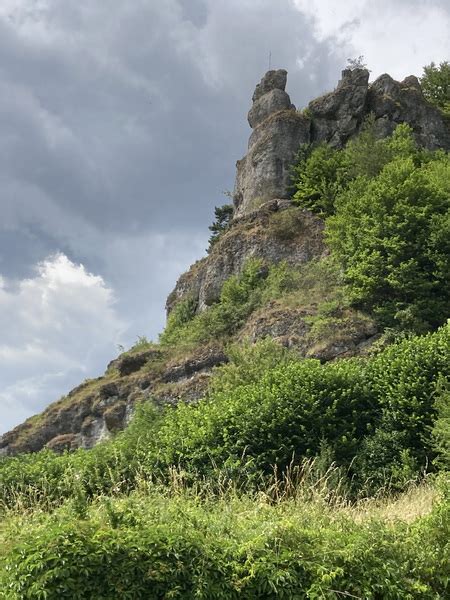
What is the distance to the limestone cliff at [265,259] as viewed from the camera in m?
Answer: 24.7

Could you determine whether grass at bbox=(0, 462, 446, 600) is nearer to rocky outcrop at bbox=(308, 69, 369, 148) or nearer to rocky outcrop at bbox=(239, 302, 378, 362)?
rocky outcrop at bbox=(239, 302, 378, 362)

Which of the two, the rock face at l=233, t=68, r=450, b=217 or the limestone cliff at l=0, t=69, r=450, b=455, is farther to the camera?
the rock face at l=233, t=68, r=450, b=217

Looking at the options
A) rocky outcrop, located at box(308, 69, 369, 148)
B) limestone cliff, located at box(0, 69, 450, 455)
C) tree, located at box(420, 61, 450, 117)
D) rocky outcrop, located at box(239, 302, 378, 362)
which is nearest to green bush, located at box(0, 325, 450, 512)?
rocky outcrop, located at box(239, 302, 378, 362)

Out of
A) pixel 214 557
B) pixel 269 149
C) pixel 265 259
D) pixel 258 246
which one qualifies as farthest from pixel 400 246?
pixel 214 557

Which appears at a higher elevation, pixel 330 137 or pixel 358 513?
pixel 330 137

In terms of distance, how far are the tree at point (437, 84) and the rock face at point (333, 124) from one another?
7891 mm

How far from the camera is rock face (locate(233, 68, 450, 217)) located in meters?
38.9

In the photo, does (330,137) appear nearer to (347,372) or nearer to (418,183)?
(418,183)

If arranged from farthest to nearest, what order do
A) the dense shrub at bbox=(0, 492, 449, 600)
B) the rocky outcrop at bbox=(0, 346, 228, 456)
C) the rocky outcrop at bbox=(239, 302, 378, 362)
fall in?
the rocky outcrop at bbox=(0, 346, 228, 456), the rocky outcrop at bbox=(239, 302, 378, 362), the dense shrub at bbox=(0, 492, 449, 600)

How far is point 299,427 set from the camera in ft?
46.4

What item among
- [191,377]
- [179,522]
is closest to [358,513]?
[179,522]

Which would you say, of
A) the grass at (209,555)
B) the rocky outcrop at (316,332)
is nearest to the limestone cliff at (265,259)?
the rocky outcrop at (316,332)

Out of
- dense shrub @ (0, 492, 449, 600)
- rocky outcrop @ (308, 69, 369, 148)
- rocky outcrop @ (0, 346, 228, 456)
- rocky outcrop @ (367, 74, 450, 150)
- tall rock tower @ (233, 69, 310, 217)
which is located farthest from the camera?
rocky outcrop @ (308, 69, 369, 148)

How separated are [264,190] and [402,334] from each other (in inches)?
759
